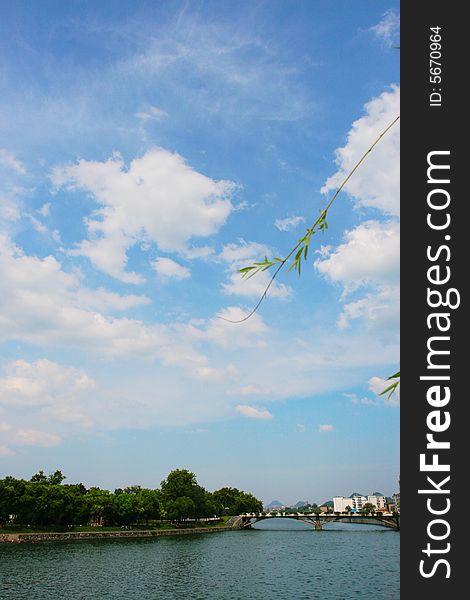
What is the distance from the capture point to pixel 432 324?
11.9 feet

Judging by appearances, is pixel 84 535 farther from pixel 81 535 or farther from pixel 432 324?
pixel 432 324

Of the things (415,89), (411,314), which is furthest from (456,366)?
(415,89)

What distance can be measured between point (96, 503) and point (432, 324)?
102641mm

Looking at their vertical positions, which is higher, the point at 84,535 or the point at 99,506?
the point at 99,506

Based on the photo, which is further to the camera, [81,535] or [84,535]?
[84,535]

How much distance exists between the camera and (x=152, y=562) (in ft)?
198

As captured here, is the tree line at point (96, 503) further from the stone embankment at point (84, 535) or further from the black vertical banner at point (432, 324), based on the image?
the black vertical banner at point (432, 324)

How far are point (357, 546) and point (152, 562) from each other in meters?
43.9

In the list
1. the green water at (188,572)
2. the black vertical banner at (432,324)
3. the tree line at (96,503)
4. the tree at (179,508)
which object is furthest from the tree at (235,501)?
the black vertical banner at (432,324)

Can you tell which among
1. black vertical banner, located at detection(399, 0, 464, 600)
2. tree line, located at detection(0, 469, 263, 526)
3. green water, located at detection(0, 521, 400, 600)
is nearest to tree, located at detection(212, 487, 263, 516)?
tree line, located at detection(0, 469, 263, 526)

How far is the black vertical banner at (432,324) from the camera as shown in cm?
346

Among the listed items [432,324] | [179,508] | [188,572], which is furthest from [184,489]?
[432,324]

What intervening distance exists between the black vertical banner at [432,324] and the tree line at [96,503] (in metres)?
91.4

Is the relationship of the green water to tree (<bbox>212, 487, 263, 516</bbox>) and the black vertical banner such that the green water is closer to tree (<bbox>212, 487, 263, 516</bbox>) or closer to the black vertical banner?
the black vertical banner
